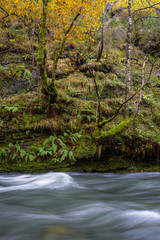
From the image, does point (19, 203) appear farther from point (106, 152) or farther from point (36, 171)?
point (106, 152)

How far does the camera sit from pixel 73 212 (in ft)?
10.3

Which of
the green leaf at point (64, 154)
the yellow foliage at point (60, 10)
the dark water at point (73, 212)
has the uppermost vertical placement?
the yellow foliage at point (60, 10)

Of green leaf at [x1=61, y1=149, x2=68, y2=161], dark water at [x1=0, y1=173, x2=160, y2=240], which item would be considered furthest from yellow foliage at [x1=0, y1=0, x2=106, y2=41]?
dark water at [x1=0, y1=173, x2=160, y2=240]

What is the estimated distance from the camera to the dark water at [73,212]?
7.35 ft

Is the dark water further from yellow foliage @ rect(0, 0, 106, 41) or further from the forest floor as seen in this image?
yellow foliage @ rect(0, 0, 106, 41)

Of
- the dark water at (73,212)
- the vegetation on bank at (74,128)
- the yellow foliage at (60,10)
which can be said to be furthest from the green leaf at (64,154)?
the yellow foliage at (60,10)

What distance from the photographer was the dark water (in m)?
2.24

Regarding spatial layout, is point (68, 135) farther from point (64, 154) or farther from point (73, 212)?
point (73, 212)

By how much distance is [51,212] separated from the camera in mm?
3064

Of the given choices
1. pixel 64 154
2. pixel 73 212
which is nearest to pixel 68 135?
pixel 64 154

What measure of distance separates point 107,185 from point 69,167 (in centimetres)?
174

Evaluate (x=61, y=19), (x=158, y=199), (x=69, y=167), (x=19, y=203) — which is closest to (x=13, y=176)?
(x=69, y=167)

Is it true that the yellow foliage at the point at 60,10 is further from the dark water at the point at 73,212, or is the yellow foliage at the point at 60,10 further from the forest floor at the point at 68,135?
the dark water at the point at 73,212

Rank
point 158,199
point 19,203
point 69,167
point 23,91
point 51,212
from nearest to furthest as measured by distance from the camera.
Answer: point 51,212 < point 19,203 < point 158,199 < point 69,167 < point 23,91
